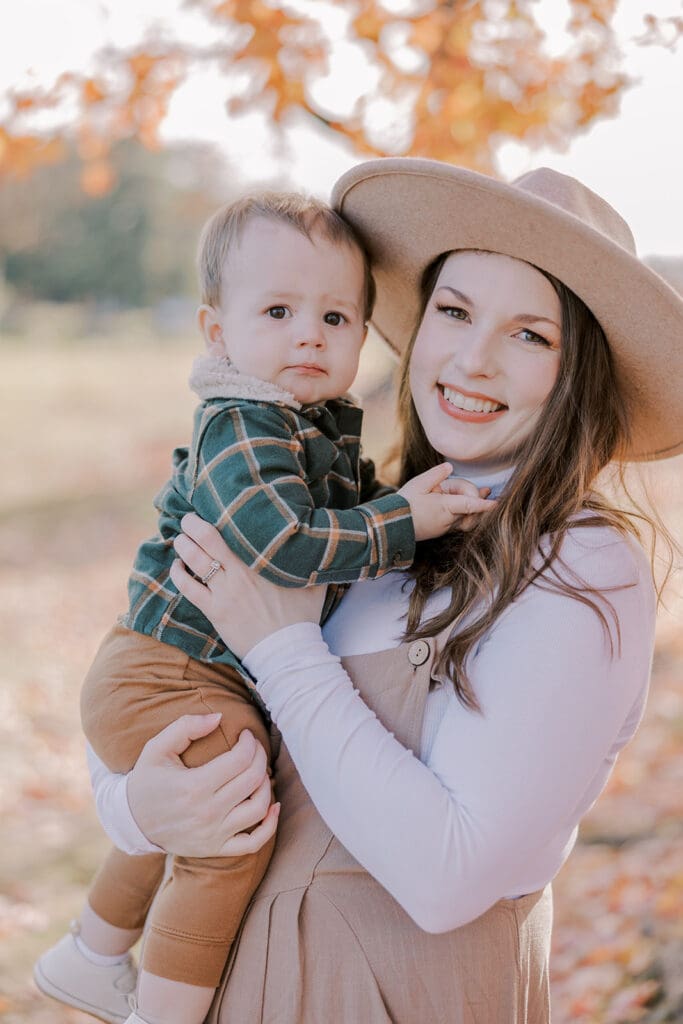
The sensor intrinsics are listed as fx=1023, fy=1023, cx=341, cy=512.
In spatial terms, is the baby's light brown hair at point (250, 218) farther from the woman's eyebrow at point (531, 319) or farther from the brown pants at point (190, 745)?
the brown pants at point (190, 745)

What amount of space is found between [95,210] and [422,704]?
91.6 ft

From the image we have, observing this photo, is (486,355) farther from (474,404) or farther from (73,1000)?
(73,1000)

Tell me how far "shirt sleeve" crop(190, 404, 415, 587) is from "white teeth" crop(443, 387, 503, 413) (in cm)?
22

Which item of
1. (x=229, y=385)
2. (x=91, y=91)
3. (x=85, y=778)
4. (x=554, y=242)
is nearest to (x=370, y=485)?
(x=229, y=385)

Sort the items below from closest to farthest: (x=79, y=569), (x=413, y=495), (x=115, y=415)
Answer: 1. (x=413, y=495)
2. (x=79, y=569)
3. (x=115, y=415)

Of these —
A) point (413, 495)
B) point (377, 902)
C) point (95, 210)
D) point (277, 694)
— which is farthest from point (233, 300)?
point (95, 210)

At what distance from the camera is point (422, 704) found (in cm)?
176

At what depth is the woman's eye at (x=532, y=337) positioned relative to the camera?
6.39 ft

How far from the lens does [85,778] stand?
18.3ft

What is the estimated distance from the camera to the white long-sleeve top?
1.58 meters

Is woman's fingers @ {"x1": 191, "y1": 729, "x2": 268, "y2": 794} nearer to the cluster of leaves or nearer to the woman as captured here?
the woman

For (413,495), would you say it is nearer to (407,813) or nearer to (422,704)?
(422,704)

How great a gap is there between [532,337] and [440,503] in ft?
1.19

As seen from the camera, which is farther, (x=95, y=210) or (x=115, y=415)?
(x=95, y=210)
